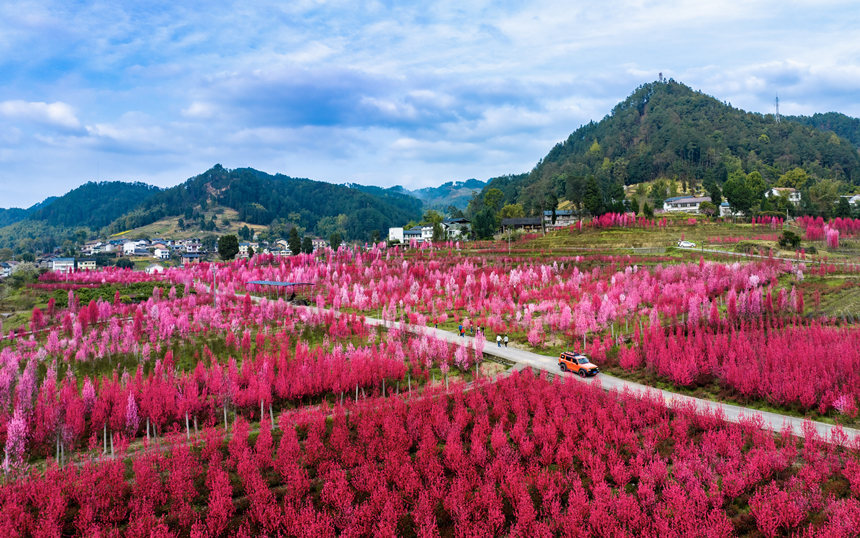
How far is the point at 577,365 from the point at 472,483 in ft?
44.5

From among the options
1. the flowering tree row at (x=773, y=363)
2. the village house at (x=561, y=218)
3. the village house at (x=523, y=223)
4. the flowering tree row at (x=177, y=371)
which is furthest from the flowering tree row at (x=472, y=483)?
the village house at (x=561, y=218)

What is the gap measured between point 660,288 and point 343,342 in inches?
1124

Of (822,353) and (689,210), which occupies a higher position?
(689,210)

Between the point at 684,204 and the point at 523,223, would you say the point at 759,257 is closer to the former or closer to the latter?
the point at 684,204

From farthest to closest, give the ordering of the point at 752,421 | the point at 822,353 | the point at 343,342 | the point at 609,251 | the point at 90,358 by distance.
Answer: the point at 609,251 < the point at 343,342 < the point at 90,358 < the point at 822,353 < the point at 752,421

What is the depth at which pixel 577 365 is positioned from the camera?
1067 inches

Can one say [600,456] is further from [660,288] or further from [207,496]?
[660,288]

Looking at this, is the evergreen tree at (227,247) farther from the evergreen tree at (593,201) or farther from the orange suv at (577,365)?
the orange suv at (577,365)

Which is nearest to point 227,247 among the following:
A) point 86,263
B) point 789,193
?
point 86,263

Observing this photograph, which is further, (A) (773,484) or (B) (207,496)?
(B) (207,496)

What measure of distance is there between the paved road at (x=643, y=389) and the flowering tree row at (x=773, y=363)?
1135 mm

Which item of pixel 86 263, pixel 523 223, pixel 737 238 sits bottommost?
pixel 737 238

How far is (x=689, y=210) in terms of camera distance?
107625 mm

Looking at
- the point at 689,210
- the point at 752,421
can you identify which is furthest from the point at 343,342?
the point at 689,210
